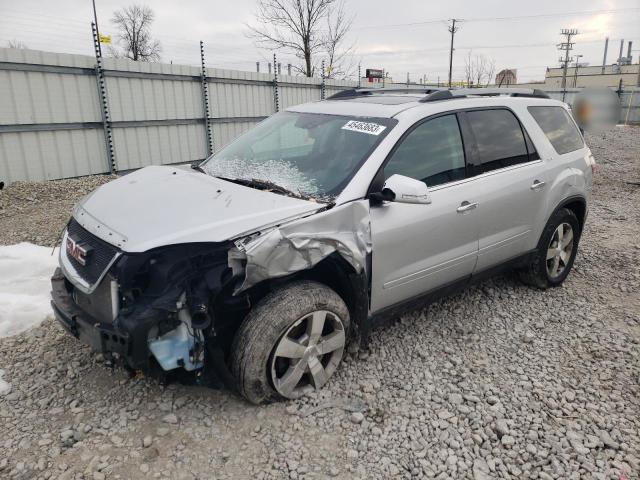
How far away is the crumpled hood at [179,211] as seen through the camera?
8.05 feet

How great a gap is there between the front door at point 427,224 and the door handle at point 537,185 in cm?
80

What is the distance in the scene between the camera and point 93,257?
2635 millimetres

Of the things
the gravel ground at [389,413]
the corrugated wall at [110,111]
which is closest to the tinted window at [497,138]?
the gravel ground at [389,413]

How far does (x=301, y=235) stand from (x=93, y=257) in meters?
1.12

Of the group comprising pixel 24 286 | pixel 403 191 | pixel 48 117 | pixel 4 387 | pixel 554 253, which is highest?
pixel 48 117

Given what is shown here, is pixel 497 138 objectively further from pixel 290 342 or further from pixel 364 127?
pixel 290 342

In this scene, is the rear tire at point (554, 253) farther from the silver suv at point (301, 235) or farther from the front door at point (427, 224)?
the front door at point (427, 224)

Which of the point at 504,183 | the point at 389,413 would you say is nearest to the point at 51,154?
the point at 504,183

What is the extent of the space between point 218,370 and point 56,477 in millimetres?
889

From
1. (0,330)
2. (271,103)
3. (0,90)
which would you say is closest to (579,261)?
(0,330)

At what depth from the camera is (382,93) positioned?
13.5 ft

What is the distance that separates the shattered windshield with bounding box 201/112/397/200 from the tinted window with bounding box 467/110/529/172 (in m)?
0.86

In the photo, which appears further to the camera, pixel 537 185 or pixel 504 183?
pixel 537 185

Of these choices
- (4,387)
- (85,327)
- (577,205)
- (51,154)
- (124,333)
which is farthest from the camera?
(51,154)
